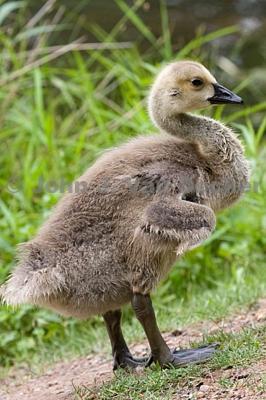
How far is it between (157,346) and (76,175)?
2959 millimetres

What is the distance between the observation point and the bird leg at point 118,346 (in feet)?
17.3

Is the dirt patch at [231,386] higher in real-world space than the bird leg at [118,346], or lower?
lower

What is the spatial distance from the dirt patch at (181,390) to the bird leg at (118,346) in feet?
0.36

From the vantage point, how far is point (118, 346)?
5.32 m

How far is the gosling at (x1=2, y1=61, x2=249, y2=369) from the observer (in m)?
4.77

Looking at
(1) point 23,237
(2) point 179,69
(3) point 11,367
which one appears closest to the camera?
(2) point 179,69

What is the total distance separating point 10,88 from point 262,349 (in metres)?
4.18

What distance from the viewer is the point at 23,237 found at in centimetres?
719

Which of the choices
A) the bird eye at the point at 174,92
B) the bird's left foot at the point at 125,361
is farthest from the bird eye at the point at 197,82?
the bird's left foot at the point at 125,361

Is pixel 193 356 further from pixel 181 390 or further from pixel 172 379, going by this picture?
pixel 181 390

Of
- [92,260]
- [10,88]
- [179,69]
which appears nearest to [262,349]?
[92,260]

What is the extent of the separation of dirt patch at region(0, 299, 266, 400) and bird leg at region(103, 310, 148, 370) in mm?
110

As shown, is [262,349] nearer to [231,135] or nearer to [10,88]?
[231,135]

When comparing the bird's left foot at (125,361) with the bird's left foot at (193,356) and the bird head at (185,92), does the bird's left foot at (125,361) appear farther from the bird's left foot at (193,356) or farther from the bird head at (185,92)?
the bird head at (185,92)
